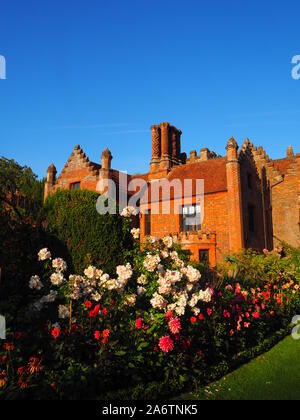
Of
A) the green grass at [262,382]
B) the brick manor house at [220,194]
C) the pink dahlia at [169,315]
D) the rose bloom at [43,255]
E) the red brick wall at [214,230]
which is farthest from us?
the brick manor house at [220,194]

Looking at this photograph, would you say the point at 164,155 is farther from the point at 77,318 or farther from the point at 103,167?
the point at 77,318

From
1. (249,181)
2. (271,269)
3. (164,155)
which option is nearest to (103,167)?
(164,155)

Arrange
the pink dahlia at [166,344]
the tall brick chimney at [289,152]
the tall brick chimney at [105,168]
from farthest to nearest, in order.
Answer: the tall brick chimney at [289,152], the tall brick chimney at [105,168], the pink dahlia at [166,344]

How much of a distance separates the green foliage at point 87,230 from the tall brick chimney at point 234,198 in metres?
16.4

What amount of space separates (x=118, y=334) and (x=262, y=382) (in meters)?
3.29

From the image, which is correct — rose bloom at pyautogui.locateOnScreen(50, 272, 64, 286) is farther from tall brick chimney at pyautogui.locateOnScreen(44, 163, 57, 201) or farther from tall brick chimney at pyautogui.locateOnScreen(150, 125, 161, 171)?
tall brick chimney at pyautogui.locateOnScreen(150, 125, 161, 171)

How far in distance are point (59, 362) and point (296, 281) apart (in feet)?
42.4

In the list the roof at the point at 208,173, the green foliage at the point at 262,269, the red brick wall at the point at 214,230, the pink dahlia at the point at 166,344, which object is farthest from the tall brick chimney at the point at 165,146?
the pink dahlia at the point at 166,344

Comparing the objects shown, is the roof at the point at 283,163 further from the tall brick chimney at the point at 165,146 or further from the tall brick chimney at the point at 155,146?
→ the tall brick chimney at the point at 155,146

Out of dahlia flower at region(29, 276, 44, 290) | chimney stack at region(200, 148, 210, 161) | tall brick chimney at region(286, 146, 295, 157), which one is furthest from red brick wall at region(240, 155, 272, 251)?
dahlia flower at region(29, 276, 44, 290)

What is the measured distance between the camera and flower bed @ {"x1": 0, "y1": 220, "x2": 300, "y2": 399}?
5.25 m

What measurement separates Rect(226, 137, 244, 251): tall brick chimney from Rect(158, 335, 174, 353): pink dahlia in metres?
18.6

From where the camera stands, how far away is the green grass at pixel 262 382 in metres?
6.30

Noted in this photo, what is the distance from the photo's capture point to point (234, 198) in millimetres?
25172
